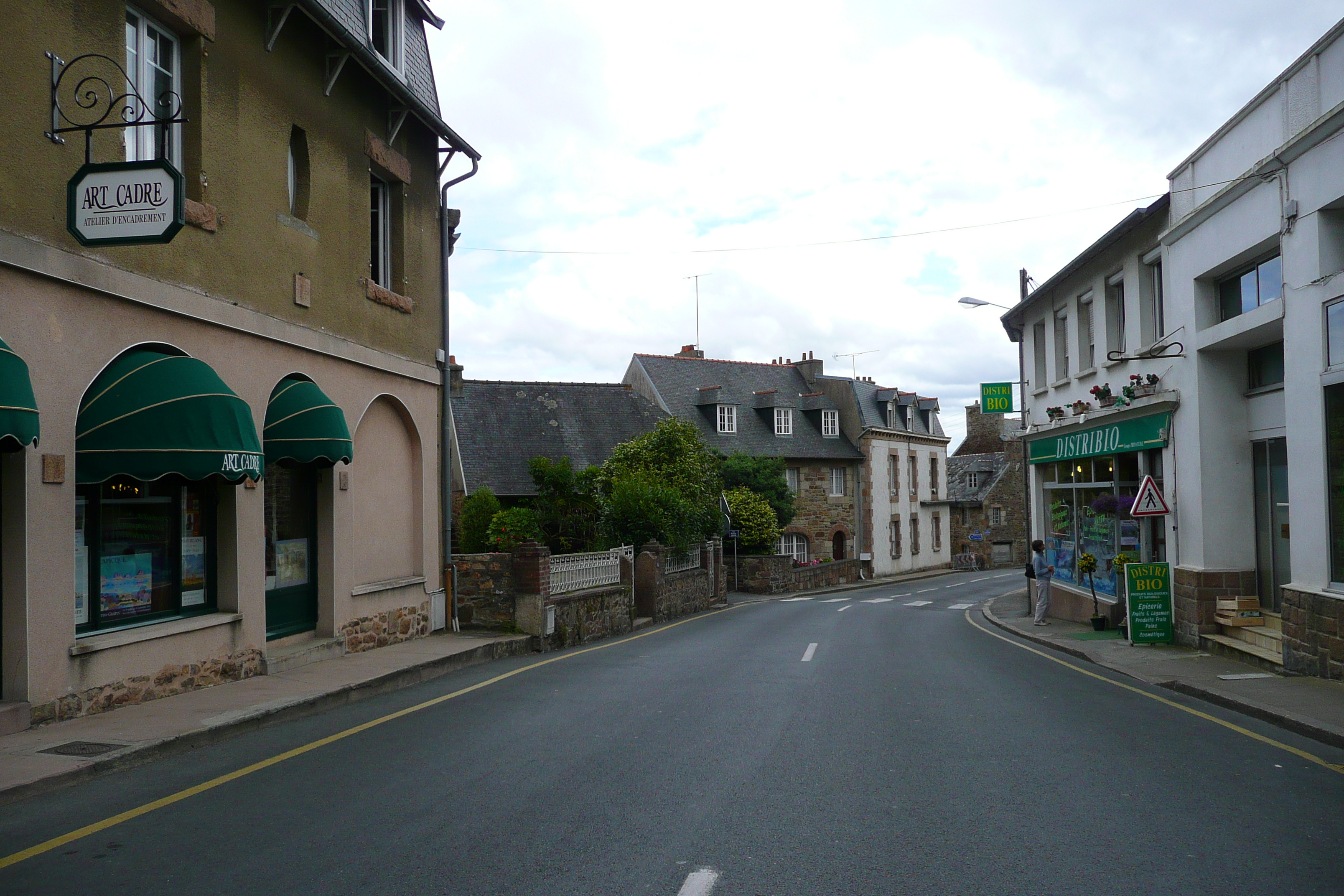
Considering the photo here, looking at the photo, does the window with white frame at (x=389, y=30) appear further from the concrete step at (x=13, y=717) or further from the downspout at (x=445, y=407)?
the concrete step at (x=13, y=717)

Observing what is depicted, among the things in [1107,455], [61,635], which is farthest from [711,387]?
[61,635]

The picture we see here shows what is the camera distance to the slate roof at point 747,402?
46.0 metres

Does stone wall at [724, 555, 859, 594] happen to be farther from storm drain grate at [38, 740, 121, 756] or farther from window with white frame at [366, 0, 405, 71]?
storm drain grate at [38, 740, 121, 756]

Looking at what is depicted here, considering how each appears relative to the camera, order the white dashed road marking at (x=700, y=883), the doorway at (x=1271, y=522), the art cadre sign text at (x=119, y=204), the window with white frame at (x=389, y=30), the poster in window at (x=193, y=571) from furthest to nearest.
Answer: the window with white frame at (x=389, y=30)
the doorway at (x=1271, y=522)
the poster in window at (x=193, y=571)
the art cadre sign text at (x=119, y=204)
the white dashed road marking at (x=700, y=883)

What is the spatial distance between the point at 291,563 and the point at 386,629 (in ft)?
6.75

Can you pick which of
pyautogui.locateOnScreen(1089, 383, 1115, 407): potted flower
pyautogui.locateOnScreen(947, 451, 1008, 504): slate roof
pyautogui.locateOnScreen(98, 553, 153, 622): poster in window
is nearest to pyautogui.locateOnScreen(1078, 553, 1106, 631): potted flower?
pyautogui.locateOnScreen(1089, 383, 1115, 407): potted flower

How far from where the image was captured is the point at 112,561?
9039mm

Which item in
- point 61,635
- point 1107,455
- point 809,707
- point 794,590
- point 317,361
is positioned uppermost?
Answer: point 317,361

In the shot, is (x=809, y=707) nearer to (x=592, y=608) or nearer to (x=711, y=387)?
(x=592, y=608)

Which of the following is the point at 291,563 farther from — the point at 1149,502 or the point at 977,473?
the point at 977,473

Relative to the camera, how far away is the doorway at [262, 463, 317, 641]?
11.6m

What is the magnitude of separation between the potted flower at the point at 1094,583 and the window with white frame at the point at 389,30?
14287mm

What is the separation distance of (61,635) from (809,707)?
6.49 metres

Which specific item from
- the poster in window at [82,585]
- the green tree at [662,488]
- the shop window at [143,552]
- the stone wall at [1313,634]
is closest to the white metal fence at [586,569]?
the green tree at [662,488]
